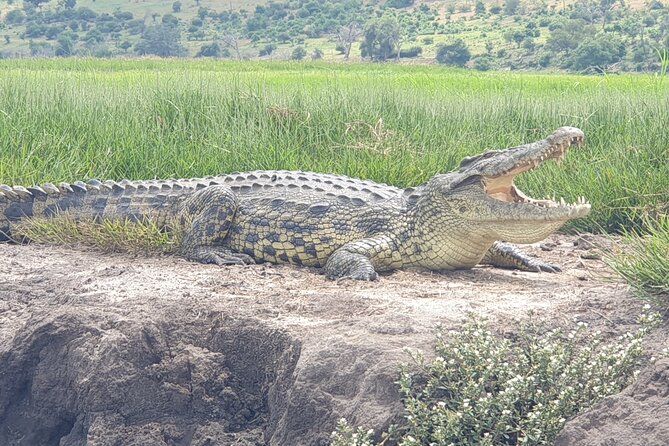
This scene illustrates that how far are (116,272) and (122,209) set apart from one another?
1.25 meters

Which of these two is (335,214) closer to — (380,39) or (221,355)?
(221,355)

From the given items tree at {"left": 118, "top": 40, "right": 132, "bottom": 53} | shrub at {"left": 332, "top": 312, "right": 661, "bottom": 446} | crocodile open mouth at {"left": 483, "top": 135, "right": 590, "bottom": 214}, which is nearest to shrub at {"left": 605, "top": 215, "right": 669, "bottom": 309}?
shrub at {"left": 332, "top": 312, "right": 661, "bottom": 446}

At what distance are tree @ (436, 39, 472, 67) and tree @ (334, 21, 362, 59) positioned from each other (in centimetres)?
805

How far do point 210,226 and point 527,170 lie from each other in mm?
2038

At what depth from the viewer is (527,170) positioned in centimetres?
578

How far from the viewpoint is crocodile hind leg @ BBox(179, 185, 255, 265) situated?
624 cm

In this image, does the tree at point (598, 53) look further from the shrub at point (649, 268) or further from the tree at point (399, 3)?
the tree at point (399, 3)

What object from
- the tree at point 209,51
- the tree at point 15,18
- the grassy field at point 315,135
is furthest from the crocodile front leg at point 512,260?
the tree at point 15,18

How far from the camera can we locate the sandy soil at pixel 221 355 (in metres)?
3.97

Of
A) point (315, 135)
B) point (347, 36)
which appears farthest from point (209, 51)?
point (315, 135)

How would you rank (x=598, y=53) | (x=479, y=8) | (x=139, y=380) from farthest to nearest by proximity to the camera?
(x=479, y=8), (x=598, y=53), (x=139, y=380)

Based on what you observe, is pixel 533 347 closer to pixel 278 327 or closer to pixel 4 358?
pixel 278 327

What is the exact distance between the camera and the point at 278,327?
14.5 ft

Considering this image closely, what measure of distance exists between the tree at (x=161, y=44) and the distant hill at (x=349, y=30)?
0.10 m
